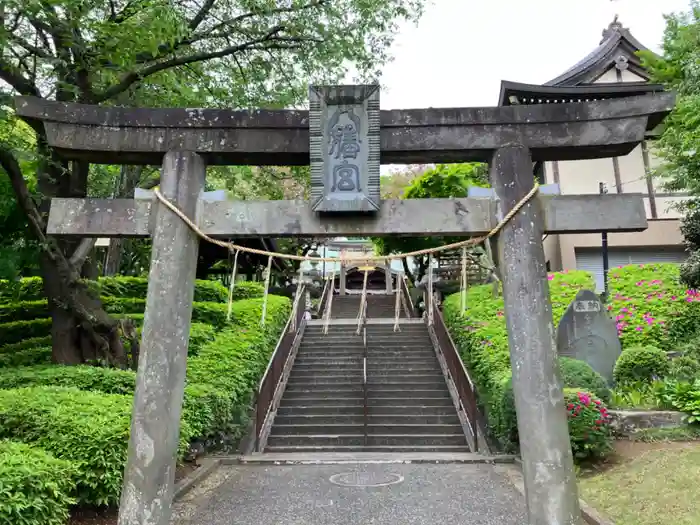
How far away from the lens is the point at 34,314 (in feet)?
46.6

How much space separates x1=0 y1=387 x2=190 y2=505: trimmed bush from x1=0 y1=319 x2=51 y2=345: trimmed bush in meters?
7.83

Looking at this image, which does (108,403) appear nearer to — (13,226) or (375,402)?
(13,226)

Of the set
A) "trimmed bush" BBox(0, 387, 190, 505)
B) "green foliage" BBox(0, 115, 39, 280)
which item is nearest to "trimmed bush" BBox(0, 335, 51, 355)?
"green foliage" BBox(0, 115, 39, 280)

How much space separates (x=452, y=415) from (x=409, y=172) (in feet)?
81.0

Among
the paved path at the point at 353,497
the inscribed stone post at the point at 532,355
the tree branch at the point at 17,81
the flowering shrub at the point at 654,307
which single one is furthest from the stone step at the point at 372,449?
the tree branch at the point at 17,81

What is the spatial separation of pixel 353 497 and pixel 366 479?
0.95m

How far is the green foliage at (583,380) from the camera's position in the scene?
8.60 meters

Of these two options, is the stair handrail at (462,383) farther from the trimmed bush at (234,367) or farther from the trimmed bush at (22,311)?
the trimmed bush at (22,311)

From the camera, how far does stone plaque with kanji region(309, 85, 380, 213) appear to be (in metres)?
4.68

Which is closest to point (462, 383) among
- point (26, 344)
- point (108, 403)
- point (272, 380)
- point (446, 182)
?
point (272, 380)

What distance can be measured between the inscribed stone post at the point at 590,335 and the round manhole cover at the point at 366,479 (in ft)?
16.7

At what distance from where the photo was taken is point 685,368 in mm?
9797

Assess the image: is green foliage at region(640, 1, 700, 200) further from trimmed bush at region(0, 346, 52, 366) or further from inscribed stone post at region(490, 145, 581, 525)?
trimmed bush at region(0, 346, 52, 366)

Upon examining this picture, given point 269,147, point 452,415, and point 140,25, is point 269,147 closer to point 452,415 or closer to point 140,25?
point 140,25
